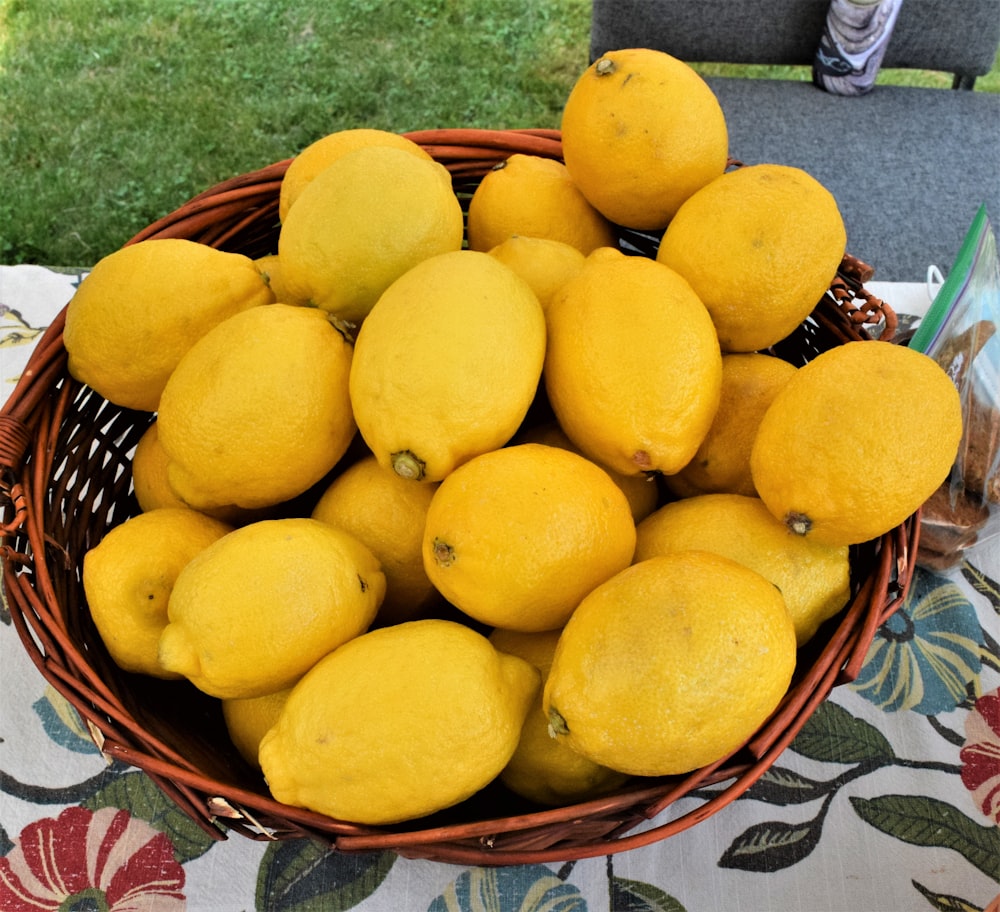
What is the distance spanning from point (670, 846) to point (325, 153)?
71 centimetres

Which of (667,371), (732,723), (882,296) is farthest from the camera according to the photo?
(882,296)

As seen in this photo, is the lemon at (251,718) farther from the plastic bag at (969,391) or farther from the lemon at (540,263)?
the plastic bag at (969,391)

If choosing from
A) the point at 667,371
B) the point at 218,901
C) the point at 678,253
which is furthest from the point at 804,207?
the point at 218,901

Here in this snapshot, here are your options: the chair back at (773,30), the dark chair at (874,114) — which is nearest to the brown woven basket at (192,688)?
the dark chair at (874,114)

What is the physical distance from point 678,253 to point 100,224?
5.19ft

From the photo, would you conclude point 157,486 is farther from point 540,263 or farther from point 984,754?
point 984,754

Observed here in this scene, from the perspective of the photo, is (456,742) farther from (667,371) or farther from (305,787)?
(667,371)

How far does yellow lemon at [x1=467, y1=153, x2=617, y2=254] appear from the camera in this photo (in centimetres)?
80

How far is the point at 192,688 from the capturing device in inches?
28.2

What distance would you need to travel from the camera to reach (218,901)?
2.22 feet

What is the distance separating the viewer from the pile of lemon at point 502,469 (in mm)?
489

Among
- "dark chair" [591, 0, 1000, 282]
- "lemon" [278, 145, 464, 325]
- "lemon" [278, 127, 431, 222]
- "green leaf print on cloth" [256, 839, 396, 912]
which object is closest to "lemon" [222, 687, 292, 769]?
"green leaf print on cloth" [256, 839, 396, 912]

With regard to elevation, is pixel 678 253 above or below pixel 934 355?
above

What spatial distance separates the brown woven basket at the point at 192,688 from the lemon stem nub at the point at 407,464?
0.23 meters
